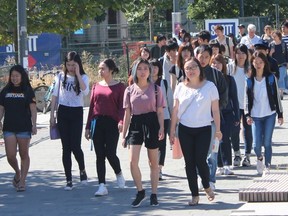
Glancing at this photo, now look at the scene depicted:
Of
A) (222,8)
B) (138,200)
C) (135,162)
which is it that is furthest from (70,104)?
(222,8)

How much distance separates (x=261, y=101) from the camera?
12312 mm

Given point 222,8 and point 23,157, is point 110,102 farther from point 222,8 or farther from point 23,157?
point 222,8

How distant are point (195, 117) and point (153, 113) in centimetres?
70

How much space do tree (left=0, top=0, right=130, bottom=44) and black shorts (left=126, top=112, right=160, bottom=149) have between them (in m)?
10.5

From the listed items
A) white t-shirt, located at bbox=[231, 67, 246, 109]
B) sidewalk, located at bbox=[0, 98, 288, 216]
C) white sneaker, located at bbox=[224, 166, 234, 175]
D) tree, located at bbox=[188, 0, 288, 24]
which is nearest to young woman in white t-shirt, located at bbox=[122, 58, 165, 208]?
sidewalk, located at bbox=[0, 98, 288, 216]

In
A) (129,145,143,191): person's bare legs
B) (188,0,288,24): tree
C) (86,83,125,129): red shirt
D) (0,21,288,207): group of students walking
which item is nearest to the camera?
(0,21,288,207): group of students walking

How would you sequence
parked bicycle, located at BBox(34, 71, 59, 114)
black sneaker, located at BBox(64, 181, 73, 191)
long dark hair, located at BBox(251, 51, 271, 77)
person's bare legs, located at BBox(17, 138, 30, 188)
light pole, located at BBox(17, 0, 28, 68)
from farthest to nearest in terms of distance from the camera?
parked bicycle, located at BBox(34, 71, 59, 114), light pole, located at BBox(17, 0, 28, 68), person's bare legs, located at BBox(17, 138, 30, 188), black sneaker, located at BBox(64, 181, 73, 191), long dark hair, located at BBox(251, 51, 271, 77)

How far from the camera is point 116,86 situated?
11750mm

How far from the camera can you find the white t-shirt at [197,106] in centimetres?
1034

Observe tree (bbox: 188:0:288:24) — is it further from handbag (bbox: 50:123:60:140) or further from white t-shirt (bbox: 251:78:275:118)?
handbag (bbox: 50:123:60:140)

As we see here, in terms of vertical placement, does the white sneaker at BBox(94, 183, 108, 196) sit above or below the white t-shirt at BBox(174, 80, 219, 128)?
below

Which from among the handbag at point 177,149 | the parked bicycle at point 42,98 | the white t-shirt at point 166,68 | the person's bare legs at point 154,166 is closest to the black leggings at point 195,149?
the person's bare legs at point 154,166

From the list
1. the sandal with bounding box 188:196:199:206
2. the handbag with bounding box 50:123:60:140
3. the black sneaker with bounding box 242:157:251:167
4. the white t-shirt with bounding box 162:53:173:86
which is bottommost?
the sandal with bounding box 188:196:199:206

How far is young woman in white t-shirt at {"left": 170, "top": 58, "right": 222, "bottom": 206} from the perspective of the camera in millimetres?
10336
